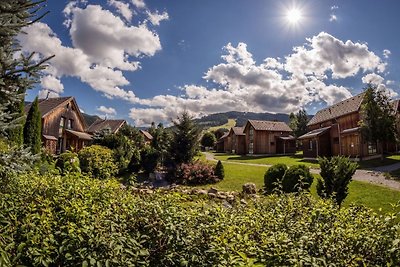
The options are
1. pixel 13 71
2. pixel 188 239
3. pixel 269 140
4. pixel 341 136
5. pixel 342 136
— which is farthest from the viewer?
pixel 269 140

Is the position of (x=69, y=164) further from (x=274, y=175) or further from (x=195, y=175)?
(x=195, y=175)

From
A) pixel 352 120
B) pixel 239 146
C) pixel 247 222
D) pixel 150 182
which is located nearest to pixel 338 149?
pixel 352 120

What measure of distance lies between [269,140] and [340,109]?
1362 cm

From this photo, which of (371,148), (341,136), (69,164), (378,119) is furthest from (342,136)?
(69,164)

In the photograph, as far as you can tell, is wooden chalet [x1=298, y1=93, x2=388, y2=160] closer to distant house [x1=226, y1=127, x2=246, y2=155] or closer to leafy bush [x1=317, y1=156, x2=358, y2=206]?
distant house [x1=226, y1=127, x2=246, y2=155]

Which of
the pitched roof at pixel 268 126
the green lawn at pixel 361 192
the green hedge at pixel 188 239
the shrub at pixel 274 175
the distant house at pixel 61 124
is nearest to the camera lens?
the green hedge at pixel 188 239

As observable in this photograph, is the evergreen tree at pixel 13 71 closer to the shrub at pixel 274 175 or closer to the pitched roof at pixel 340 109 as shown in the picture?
the shrub at pixel 274 175

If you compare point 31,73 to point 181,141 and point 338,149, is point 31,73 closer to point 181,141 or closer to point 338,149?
point 181,141

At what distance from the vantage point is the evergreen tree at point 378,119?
82.7 ft

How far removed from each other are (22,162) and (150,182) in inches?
579

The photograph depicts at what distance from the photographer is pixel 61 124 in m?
36.8

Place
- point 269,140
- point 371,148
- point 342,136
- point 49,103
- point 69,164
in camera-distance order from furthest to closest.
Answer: point 269,140, point 49,103, point 342,136, point 371,148, point 69,164

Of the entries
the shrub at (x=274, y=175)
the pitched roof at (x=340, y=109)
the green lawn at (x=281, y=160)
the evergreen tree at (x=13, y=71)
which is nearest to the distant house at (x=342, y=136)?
the pitched roof at (x=340, y=109)

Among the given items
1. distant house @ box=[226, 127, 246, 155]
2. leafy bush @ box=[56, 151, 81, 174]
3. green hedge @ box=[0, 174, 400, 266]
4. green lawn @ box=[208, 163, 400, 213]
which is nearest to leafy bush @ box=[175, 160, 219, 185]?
green lawn @ box=[208, 163, 400, 213]
